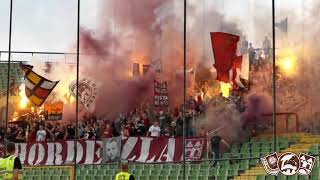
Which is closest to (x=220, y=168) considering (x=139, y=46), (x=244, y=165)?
(x=244, y=165)

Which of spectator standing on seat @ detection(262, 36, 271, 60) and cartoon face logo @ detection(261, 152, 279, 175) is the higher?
spectator standing on seat @ detection(262, 36, 271, 60)

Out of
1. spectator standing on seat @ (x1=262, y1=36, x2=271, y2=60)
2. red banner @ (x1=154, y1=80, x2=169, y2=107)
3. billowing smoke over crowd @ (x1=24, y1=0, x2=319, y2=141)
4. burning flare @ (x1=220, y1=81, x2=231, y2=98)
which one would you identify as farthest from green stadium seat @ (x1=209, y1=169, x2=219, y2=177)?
billowing smoke over crowd @ (x1=24, y1=0, x2=319, y2=141)

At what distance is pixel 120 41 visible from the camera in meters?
28.6

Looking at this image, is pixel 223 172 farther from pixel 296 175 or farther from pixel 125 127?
pixel 125 127

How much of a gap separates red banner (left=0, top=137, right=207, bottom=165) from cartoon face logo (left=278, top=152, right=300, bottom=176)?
5.79 meters

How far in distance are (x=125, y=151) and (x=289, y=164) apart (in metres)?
6.98

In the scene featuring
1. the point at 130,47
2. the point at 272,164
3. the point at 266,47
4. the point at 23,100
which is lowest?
the point at 272,164

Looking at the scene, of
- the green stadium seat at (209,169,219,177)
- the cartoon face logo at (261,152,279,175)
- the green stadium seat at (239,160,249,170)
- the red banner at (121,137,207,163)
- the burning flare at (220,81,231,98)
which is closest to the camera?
the cartoon face logo at (261,152,279,175)

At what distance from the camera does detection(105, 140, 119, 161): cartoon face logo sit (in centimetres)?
1762

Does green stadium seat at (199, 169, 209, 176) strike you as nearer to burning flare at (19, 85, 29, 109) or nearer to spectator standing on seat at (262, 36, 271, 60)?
spectator standing on seat at (262, 36, 271, 60)

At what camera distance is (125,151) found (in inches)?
698

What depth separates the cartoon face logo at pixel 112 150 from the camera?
694 inches

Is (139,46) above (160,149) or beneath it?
above

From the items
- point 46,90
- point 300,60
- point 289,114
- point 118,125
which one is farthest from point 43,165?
point 300,60
